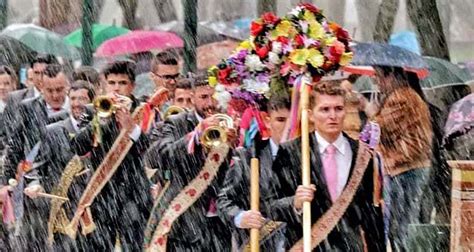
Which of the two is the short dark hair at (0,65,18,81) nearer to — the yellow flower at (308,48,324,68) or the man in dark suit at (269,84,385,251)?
the yellow flower at (308,48,324,68)

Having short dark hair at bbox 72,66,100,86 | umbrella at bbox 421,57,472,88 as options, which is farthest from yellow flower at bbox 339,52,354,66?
umbrella at bbox 421,57,472,88

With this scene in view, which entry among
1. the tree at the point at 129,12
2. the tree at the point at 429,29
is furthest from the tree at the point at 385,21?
the tree at the point at 129,12

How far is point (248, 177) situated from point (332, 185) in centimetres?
106

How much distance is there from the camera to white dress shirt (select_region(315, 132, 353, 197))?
9.09 metres

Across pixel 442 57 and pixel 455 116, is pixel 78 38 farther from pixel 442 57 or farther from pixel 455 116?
pixel 455 116

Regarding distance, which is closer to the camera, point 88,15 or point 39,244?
point 39,244

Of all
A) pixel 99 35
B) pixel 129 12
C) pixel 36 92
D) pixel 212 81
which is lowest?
pixel 129 12

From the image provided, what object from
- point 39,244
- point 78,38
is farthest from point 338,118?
point 78,38

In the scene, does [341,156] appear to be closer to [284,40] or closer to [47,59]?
[284,40]

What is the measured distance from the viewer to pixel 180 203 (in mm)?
11320

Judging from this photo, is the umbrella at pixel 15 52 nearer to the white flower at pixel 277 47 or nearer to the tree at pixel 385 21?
the tree at pixel 385 21

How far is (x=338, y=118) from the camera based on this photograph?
A: 30.0 feet

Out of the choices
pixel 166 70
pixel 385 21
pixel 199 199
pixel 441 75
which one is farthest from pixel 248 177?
pixel 385 21

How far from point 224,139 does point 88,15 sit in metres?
8.43
